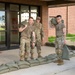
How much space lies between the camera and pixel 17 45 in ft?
46.9

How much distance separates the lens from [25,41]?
908 cm

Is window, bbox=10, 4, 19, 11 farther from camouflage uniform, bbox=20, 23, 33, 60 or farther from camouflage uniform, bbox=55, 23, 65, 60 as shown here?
camouflage uniform, bbox=55, 23, 65, 60

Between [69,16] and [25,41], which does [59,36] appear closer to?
[25,41]

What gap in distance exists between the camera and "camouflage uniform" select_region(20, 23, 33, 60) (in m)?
8.99

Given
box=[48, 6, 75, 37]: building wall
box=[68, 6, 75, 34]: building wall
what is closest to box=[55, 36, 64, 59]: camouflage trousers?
box=[48, 6, 75, 37]: building wall

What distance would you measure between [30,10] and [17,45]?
244 cm

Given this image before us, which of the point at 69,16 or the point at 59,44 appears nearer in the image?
the point at 59,44

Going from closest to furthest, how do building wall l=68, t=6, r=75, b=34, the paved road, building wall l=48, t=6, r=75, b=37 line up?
the paved road < building wall l=48, t=6, r=75, b=37 < building wall l=68, t=6, r=75, b=34

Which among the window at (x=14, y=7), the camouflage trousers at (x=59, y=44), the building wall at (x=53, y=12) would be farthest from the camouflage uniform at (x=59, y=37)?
the building wall at (x=53, y=12)

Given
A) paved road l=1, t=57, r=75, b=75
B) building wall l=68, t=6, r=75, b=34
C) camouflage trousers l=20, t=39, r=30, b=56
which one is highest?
building wall l=68, t=6, r=75, b=34

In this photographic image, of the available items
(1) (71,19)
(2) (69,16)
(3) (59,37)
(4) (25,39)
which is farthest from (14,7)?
(1) (71,19)

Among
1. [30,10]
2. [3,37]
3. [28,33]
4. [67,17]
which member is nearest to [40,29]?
[28,33]

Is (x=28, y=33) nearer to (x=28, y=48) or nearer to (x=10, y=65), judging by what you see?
(x=28, y=48)

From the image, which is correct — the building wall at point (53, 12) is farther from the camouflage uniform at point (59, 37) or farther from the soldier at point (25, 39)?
the soldier at point (25, 39)
